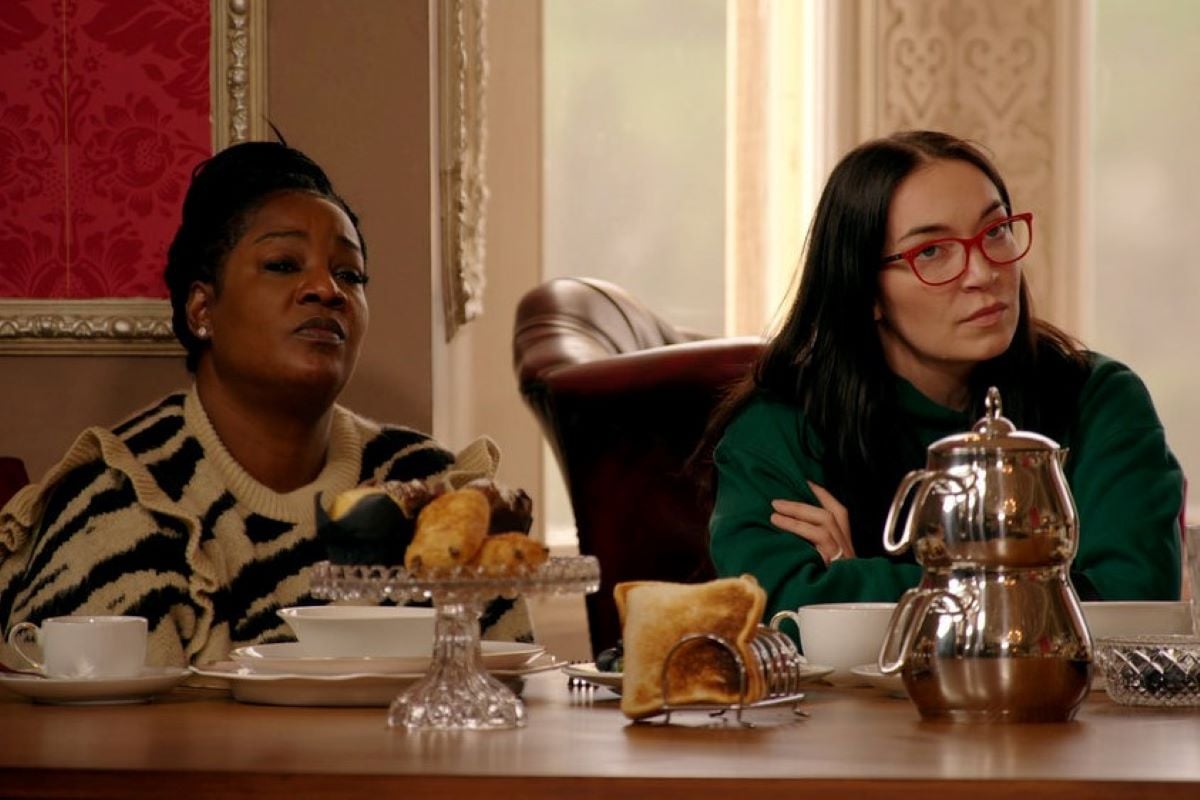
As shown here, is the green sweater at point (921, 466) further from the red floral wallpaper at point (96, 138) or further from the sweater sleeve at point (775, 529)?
the red floral wallpaper at point (96, 138)

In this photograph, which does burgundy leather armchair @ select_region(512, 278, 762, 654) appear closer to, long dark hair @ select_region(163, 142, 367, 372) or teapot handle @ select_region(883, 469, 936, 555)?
long dark hair @ select_region(163, 142, 367, 372)

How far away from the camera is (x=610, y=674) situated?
5.03ft

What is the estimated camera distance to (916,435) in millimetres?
2543

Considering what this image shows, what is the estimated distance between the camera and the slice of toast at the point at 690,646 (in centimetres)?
137

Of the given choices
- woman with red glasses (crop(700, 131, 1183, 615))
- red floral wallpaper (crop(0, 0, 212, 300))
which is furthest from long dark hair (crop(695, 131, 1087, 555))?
red floral wallpaper (crop(0, 0, 212, 300))

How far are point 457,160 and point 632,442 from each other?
53 centimetres

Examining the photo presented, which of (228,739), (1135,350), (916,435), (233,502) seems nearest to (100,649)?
(228,739)

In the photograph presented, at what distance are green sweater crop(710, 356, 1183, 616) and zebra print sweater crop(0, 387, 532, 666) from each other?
1.09 feet

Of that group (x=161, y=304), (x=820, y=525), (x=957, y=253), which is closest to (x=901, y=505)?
(x=820, y=525)

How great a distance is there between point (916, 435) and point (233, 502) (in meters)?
0.91

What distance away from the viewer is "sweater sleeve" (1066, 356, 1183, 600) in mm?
2342

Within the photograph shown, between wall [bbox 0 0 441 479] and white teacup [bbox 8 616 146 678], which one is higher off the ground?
wall [bbox 0 0 441 479]

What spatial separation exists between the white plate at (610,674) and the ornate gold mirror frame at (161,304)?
1.38 metres

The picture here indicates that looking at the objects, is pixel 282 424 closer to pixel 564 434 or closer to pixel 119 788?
pixel 564 434
